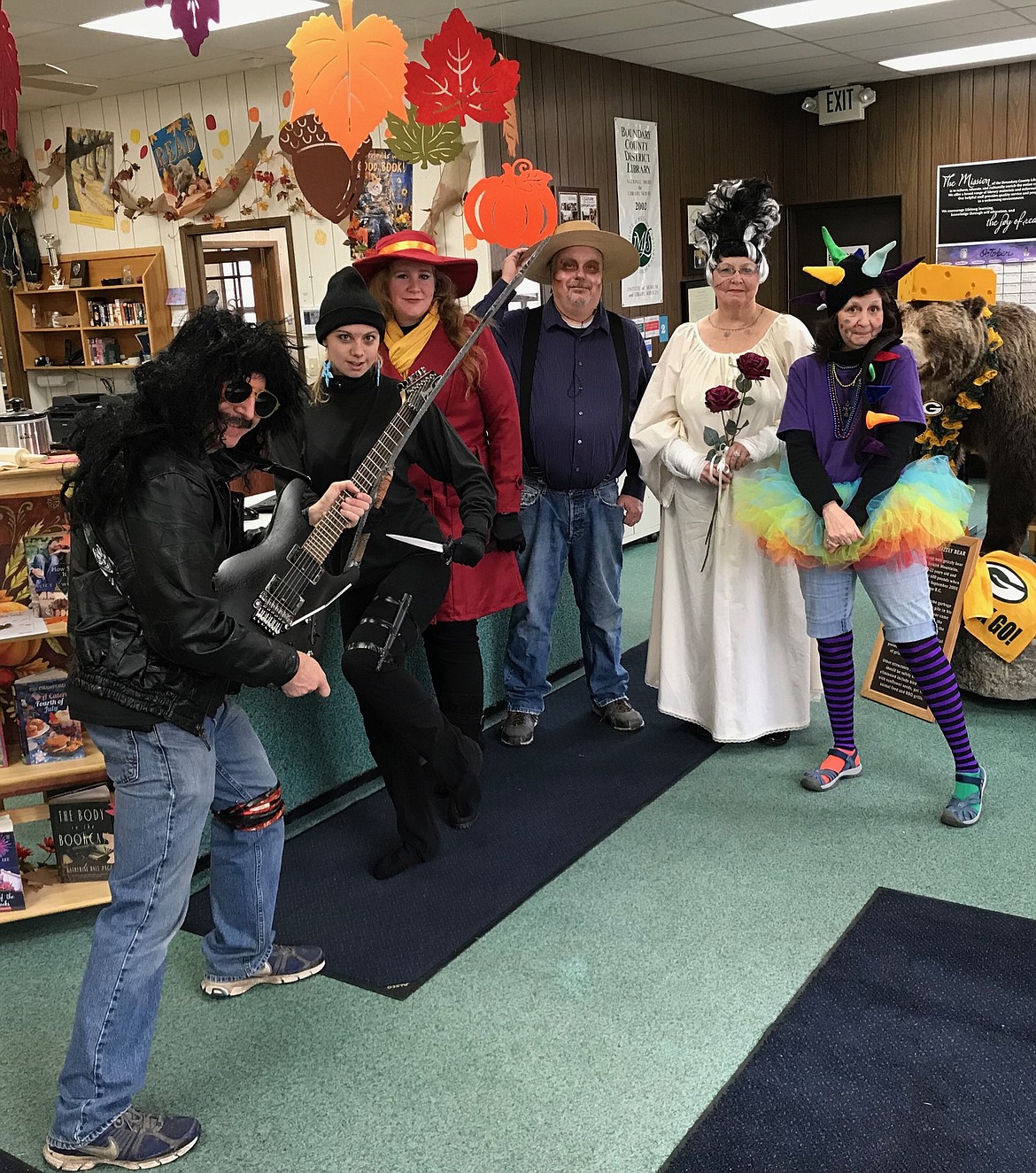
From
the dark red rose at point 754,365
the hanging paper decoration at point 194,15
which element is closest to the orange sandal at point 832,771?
the dark red rose at point 754,365

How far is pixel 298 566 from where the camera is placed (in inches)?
84.4

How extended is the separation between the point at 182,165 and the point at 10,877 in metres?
5.58

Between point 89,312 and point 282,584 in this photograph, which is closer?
point 282,584

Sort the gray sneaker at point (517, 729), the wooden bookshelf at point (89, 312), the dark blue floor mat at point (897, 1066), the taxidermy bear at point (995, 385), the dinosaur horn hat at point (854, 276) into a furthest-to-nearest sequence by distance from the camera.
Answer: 1. the wooden bookshelf at point (89, 312)
2. the taxidermy bear at point (995, 385)
3. the gray sneaker at point (517, 729)
4. the dinosaur horn hat at point (854, 276)
5. the dark blue floor mat at point (897, 1066)

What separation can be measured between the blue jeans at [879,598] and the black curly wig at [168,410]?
1764 millimetres

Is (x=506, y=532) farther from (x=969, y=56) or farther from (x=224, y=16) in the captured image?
(x=969, y=56)

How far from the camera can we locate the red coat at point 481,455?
3.08m

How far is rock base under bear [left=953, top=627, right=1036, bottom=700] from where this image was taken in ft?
12.3

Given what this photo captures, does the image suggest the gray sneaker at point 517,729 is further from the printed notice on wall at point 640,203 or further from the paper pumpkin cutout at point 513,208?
the printed notice on wall at point 640,203

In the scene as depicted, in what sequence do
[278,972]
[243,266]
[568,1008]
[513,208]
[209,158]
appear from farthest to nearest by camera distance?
[243,266] < [209,158] < [513,208] < [278,972] < [568,1008]

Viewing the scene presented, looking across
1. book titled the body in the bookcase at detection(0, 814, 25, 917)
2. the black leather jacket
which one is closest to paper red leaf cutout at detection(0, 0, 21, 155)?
the black leather jacket

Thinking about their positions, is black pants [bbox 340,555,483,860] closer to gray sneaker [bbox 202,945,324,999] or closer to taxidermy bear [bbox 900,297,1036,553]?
gray sneaker [bbox 202,945,324,999]

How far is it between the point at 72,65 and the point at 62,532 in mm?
4782

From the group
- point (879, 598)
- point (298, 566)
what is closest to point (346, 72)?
point (298, 566)
